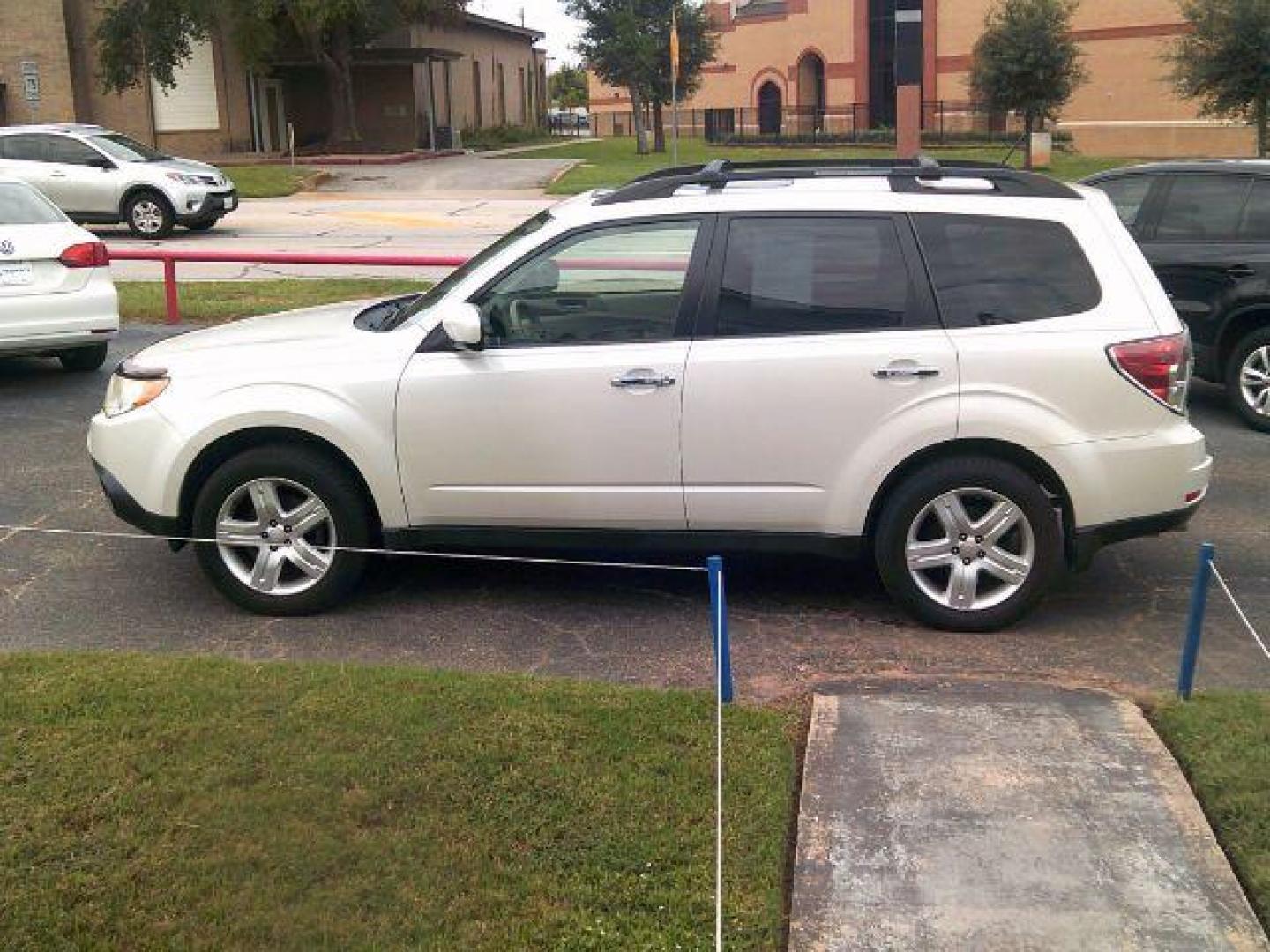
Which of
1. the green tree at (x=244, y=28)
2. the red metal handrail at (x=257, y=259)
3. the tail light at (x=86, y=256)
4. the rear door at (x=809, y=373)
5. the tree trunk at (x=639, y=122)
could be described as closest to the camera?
the rear door at (x=809, y=373)

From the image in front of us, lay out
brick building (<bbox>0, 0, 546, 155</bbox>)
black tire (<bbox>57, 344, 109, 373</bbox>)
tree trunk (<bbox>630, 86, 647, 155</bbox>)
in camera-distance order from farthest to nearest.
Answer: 1. tree trunk (<bbox>630, 86, 647, 155</bbox>)
2. brick building (<bbox>0, 0, 546, 155</bbox>)
3. black tire (<bbox>57, 344, 109, 373</bbox>)

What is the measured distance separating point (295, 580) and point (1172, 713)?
3.41 metres

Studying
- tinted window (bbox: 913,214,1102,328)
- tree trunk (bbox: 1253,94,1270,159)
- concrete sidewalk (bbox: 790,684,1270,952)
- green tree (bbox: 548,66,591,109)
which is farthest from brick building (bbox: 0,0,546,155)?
green tree (bbox: 548,66,591,109)

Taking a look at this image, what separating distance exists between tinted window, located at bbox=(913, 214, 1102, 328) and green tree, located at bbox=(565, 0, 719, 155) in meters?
43.5

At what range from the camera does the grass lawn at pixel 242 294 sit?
44.9ft

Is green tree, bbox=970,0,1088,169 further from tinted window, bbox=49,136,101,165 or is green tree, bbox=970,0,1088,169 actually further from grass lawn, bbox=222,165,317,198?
tinted window, bbox=49,136,101,165

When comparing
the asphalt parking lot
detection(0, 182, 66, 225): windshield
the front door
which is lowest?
the asphalt parking lot

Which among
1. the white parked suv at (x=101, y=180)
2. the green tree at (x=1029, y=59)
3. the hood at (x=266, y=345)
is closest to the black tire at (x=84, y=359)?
the hood at (x=266, y=345)

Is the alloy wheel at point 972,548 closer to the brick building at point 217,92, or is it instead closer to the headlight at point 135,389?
the headlight at point 135,389

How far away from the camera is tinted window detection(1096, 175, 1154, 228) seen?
9.41 metres

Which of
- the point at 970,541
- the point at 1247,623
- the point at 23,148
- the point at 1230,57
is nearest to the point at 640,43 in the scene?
the point at 1230,57

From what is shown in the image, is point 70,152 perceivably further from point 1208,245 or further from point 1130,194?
point 1208,245

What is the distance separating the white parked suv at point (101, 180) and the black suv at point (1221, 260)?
17735mm

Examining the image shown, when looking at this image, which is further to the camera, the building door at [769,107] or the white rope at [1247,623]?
the building door at [769,107]
